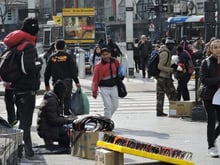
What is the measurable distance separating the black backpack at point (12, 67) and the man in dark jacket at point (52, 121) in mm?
976

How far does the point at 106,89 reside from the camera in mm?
12312

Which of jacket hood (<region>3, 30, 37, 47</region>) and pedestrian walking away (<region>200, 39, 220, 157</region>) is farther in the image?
pedestrian walking away (<region>200, 39, 220, 157</region>)

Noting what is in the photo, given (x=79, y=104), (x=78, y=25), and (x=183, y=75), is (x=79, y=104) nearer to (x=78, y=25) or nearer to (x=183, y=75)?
(x=183, y=75)

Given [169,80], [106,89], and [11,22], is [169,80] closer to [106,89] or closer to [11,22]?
[106,89]

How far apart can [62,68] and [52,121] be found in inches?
136

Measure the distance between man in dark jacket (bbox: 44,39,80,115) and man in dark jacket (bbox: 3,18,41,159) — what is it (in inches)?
155

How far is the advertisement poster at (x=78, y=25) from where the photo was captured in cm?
3516

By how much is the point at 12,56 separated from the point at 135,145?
3205mm

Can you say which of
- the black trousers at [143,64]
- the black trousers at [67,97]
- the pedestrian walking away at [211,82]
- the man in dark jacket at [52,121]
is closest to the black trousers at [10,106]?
the black trousers at [67,97]

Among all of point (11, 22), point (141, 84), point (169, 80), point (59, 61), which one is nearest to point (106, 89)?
point (59, 61)

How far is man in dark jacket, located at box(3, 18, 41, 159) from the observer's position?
8.85 meters

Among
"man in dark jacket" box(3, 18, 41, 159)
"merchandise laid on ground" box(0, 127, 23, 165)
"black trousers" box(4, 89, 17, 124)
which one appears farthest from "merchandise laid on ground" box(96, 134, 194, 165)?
"black trousers" box(4, 89, 17, 124)

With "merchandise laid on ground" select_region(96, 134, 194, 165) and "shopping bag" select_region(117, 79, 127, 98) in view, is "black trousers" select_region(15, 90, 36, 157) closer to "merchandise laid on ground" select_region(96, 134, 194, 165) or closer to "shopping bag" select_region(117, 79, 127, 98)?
"merchandise laid on ground" select_region(96, 134, 194, 165)

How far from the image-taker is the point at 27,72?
8.81 meters
